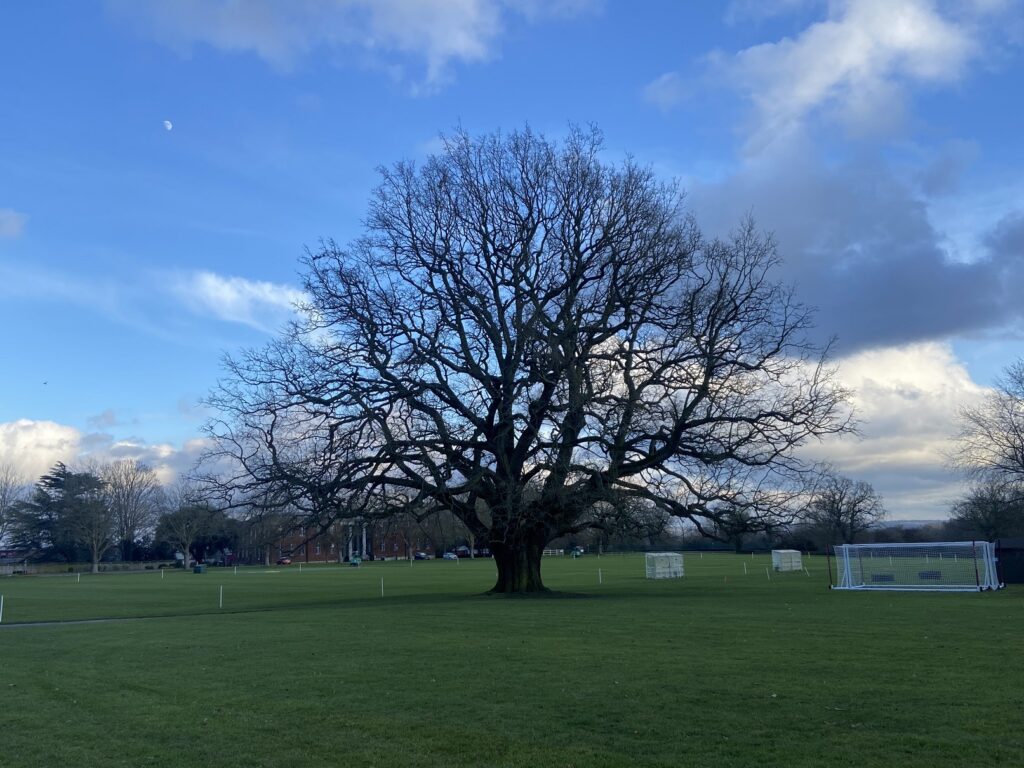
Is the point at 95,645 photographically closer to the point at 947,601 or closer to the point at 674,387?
the point at 674,387

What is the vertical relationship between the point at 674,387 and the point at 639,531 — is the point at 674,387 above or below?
above

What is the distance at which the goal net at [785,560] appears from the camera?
6241cm

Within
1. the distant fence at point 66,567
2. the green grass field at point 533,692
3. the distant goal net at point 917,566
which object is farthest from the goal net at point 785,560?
the distant fence at point 66,567

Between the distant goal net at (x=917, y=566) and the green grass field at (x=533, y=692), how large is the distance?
1517 centimetres

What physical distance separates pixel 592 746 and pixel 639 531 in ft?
79.6

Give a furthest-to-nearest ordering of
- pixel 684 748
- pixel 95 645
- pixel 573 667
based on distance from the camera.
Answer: pixel 95 645, pixel 573 667, pixel 684 748

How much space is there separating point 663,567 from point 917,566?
687 inches

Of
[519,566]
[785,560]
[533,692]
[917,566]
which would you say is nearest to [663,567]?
[785,560]

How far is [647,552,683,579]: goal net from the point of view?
179ft

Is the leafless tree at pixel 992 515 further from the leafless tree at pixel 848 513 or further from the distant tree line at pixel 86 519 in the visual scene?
the distant tree line at pixel 86 519

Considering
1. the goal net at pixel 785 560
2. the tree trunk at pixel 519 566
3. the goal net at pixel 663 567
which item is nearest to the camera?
the tree trunk at pixel 519 566

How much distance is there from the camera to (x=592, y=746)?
9008 millimetres

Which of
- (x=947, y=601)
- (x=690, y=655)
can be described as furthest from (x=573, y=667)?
(x=947, y=601)

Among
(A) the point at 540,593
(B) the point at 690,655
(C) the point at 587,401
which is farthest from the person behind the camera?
(A) the point at 540,593
